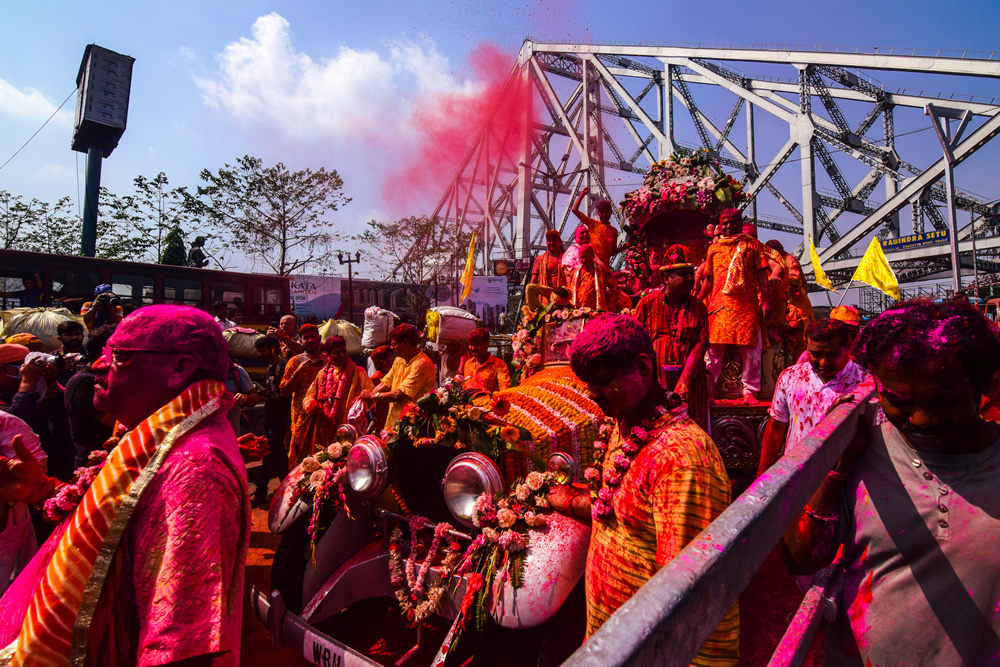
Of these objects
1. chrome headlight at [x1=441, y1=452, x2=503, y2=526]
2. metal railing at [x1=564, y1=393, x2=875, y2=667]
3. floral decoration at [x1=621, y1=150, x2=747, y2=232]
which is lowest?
chrome headlight at [x1=441, y1=452, x2=503, y2=526]

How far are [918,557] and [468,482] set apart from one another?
1.90 m

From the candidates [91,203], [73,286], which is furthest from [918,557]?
[91,203]

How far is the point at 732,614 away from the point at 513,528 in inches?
43.7

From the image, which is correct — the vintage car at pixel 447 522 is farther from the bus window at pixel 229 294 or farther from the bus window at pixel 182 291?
the bus window at pixel 229 294

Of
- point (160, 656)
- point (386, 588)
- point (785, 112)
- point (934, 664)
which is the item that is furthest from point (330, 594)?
point (785, 112)

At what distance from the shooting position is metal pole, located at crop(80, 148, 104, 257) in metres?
26.1

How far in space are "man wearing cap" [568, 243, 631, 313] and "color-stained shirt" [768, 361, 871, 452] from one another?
214 cm

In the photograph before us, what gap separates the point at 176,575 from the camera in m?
1.43

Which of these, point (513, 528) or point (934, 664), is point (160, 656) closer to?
point (513, 528)

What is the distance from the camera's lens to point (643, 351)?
74.6 inches

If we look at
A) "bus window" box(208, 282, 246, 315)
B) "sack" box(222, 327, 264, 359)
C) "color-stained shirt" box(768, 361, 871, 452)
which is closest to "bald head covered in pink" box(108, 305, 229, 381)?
"color-stained shirt" box(768, 361, 871, 452)

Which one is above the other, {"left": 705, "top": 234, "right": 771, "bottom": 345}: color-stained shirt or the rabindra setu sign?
the rabindra setu sign

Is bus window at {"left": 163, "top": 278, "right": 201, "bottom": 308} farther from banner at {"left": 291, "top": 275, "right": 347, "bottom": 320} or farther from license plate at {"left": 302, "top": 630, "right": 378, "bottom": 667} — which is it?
banner at {"left": 291, "top": 275, "right": 347, "bottom": 320}

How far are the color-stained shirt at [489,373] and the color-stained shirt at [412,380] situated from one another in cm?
40
